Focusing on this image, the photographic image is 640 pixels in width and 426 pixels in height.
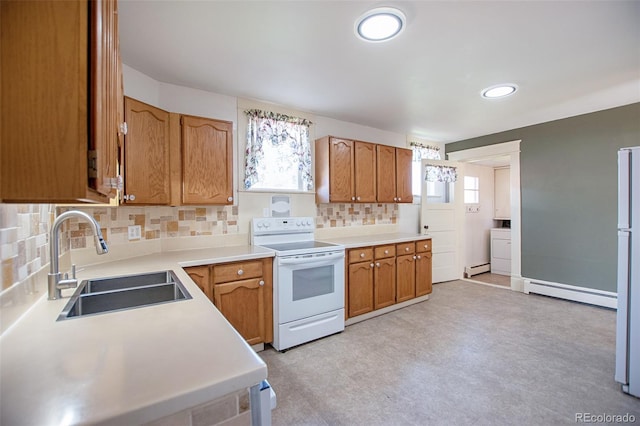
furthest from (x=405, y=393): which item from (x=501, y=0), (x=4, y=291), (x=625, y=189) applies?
(x=501, y=0)

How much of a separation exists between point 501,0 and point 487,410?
2.47m

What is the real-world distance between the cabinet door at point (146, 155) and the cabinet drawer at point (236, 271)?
70cm

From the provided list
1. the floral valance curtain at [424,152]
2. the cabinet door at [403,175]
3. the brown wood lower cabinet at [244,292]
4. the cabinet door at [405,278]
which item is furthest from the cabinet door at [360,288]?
the floral valance curtain at [424,152]

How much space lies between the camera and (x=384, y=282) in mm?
3309

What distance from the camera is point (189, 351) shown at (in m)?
0.78

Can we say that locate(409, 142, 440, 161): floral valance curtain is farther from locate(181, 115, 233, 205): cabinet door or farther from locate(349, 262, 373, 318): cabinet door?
locate(181, 115, 233, 205): cabinet door

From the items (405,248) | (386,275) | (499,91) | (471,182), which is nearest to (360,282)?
(386,275)

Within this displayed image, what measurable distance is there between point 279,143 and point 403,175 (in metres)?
1.80

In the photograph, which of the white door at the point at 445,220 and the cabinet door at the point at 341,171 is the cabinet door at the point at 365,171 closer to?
the cabinet door at the point at 341,171

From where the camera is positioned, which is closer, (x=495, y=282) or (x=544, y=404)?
(x=544, y=404)

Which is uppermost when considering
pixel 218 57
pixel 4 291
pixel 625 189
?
pixel 218 57

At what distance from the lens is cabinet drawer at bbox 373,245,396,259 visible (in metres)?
3.23

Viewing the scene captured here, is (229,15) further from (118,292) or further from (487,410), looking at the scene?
(487,410)

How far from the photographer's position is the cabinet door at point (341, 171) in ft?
10.7
